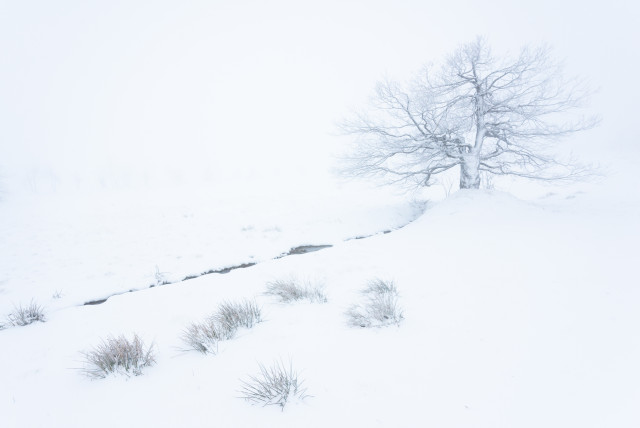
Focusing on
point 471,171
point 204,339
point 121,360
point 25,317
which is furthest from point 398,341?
point 471,171

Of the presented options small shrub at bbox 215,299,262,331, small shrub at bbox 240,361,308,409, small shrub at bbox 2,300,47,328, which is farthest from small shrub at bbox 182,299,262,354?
small shrub at bbox 2,300,47,328

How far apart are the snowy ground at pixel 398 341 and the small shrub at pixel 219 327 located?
0.42ft

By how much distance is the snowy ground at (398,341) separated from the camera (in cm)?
218

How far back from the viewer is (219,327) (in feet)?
10.9

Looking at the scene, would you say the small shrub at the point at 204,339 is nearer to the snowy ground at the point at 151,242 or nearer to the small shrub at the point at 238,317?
the small shrub at the point at 238,317

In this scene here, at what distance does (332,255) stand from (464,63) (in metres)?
7.79

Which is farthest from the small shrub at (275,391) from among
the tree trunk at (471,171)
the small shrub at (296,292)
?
the tree trunk at (471,171)

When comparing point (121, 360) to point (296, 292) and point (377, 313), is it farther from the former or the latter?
point (377, 313)

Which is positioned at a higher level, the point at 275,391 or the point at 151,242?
the point at 151,242

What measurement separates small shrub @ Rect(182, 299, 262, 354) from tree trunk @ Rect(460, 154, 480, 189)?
9.40 meters

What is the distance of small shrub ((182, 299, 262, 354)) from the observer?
10.3 ft

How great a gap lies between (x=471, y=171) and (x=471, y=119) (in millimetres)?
1808

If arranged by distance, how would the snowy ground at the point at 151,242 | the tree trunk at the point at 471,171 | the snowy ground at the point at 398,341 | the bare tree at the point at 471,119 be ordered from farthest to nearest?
the tree trunk at the point at 471,171 → the bare tree at the point at 471,119 → the snowy ground at the point at 151,242 → the snowy ground at the point at 398,341

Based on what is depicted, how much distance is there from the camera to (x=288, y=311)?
12.9 feet
